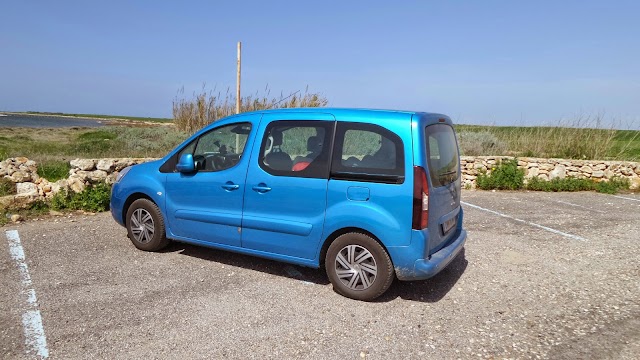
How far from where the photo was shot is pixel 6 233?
6484 millimetres

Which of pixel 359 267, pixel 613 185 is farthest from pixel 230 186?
pixel 613 185

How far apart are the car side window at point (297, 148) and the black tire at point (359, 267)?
690 millimetres

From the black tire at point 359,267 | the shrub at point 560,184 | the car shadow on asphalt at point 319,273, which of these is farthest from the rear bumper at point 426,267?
the shrub at point 560,184

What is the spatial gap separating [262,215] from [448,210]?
6.12 feet

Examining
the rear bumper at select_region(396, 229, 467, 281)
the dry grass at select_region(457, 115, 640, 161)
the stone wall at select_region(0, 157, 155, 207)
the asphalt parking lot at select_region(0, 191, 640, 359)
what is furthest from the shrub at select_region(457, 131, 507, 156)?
the rear bumper at select_region(396, 229, 467, 281)

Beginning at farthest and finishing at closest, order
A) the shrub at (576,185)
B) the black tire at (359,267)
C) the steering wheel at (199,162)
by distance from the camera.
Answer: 1. the shrub at (576,185)
2. the steering wheel at (199,162)
3. the black tire at (359,267)

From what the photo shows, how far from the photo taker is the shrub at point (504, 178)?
462 inches

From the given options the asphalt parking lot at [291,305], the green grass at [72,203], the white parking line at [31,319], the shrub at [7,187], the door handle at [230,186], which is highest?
the door handle at [230,186]

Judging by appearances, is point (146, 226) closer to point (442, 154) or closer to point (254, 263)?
point (254, 263)

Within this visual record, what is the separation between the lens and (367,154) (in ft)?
14.1

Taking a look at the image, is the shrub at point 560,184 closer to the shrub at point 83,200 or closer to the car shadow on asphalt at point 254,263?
the car shadow on asphalt at point 254,263

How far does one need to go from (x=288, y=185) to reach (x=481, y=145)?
38.5 ft

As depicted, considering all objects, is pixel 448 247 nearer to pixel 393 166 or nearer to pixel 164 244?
pixel 393 166

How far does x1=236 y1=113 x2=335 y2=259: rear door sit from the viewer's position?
14.5ft
